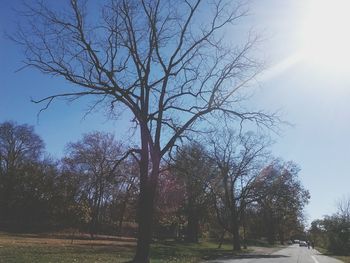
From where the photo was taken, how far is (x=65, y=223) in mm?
62094

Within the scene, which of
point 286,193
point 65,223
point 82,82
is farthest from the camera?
point 65,223

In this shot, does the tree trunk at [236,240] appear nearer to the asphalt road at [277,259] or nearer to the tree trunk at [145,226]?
the asphalt road at [277,259]

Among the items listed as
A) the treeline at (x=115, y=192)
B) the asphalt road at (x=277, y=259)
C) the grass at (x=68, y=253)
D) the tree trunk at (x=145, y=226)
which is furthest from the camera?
Result: the treeline at (x=115, y=192)

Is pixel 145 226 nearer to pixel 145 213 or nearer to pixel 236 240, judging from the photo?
pixel 145 213

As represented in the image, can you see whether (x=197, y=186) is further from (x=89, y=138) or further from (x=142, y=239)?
(x=142, y=239)

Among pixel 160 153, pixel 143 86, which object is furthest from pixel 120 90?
pixel 160 153

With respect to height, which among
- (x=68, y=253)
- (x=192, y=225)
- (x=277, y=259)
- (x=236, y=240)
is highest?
A: (x=192, y=225)

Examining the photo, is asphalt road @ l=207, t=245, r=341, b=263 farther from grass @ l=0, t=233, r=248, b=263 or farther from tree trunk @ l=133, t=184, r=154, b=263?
tree trunk @ l=133, t=184, r=154, b=263

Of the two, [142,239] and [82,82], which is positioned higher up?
[82,82]

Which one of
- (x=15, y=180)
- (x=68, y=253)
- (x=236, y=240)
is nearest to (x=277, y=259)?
(x=68, y=253)

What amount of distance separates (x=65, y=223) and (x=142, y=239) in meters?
43.2

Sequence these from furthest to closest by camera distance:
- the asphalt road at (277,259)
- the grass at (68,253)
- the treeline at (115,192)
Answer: the treeline at (115,192)
the asphalt road at (277,259)
the grass at (68,253)

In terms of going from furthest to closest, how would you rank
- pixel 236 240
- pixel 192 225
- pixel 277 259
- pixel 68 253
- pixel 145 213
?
pixel 192 225 < pixel 236 240 < pixel 277 259 < pixel 68 253 < pixel 145 213

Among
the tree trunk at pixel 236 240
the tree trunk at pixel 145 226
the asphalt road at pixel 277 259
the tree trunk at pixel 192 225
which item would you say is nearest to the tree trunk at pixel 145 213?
the tree trunk at pixel 145 226
